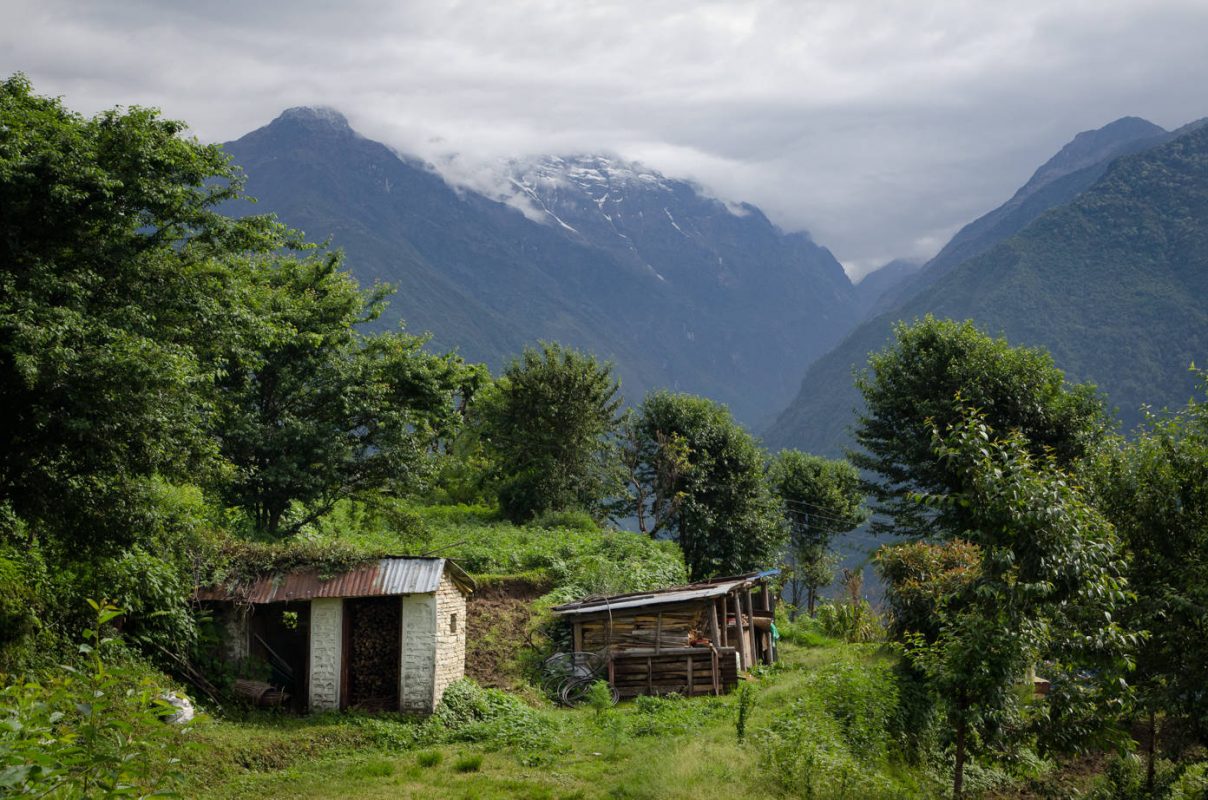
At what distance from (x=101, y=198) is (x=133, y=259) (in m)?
1.30

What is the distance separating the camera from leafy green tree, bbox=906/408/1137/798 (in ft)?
37.8

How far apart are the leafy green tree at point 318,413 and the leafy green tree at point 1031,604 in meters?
18.3

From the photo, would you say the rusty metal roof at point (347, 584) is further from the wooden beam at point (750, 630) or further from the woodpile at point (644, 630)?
the wooden beam at point (750, 630)

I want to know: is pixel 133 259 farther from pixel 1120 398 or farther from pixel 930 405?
pixel 1120 398

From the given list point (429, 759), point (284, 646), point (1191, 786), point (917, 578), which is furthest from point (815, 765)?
point (284, 646)

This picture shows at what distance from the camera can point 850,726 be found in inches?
638

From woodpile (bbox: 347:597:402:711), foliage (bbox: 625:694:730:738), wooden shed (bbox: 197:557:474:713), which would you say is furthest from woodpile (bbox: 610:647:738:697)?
woodpile (bbox: 347:597:402:711)

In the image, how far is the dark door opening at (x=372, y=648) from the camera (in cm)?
2016

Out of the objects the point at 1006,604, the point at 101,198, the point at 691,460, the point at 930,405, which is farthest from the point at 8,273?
the point at 691,460

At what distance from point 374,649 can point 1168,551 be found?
1571 centimetres

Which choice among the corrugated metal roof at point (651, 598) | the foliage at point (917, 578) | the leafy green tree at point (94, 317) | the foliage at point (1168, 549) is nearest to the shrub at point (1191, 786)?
the foliage at point (1168, 549)

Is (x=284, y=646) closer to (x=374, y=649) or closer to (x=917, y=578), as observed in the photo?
(x=374, y=649)

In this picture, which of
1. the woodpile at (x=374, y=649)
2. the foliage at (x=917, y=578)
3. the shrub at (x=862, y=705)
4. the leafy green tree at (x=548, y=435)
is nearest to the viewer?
the shrub at (x=862, y=705)

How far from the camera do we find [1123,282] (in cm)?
14612
